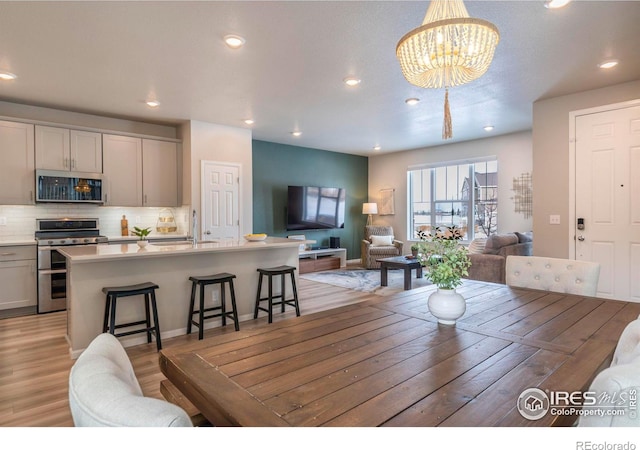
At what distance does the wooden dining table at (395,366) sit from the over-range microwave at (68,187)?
14.6ft

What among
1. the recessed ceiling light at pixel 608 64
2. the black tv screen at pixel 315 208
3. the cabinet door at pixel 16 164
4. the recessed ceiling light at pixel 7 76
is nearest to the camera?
the recessed ceiling light at pixel 608 64

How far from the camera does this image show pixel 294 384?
1.08 meters


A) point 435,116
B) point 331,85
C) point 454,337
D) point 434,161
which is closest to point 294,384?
point 454,337

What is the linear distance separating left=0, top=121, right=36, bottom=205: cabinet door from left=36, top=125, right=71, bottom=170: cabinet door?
0.08 metres

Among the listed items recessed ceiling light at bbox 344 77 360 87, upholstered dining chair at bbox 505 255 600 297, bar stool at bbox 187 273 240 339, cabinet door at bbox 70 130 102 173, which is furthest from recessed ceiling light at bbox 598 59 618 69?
cabinet door at bbox 70 130 102 173

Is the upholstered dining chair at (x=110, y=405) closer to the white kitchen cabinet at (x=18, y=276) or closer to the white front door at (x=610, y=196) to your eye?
the white kitchen cabinet at (x=18, y=276)

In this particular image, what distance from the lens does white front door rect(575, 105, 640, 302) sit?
378cm

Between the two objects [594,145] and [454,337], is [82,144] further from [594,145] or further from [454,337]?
[594,145]

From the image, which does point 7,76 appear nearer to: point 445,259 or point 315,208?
point 445,259

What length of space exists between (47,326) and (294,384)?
4.13 meters

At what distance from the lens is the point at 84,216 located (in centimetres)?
508

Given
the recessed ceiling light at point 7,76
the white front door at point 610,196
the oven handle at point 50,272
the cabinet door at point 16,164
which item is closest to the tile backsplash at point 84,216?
the cabinet door at point 16,164

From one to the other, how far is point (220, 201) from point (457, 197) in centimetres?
489

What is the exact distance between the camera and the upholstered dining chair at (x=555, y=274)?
7.36 ft
